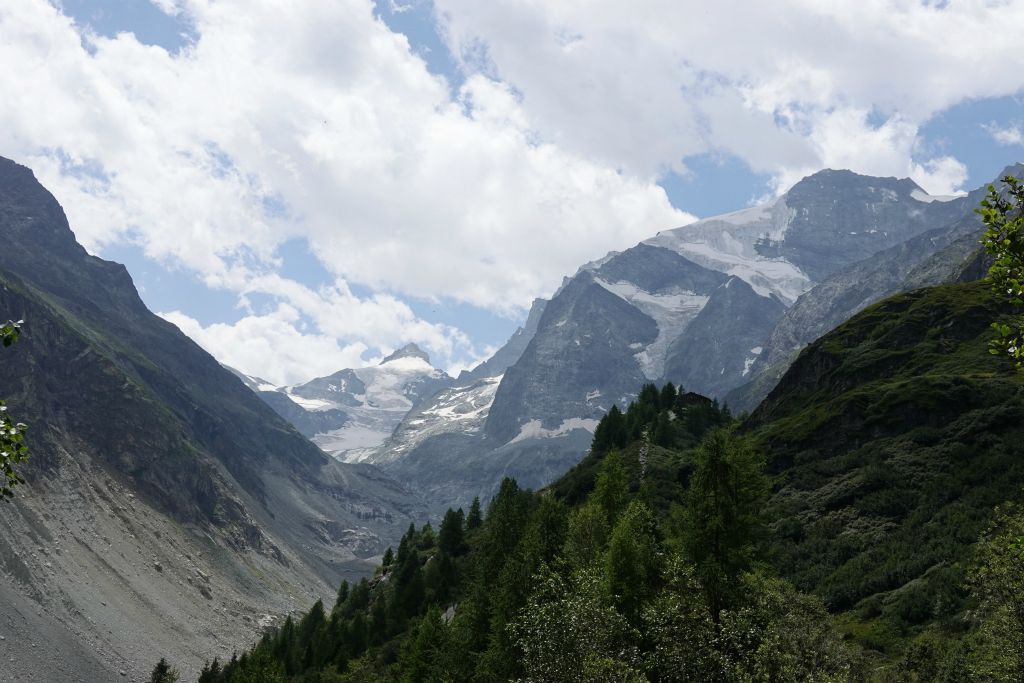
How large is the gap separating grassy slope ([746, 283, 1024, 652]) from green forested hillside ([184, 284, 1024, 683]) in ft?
1.06

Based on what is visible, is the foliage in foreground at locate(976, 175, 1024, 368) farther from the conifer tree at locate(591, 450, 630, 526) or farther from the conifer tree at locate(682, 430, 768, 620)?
the conifer tree at locate(591, 450, 630, 526)

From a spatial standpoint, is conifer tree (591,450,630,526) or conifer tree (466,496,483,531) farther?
conifer tree (466,496,483,531)

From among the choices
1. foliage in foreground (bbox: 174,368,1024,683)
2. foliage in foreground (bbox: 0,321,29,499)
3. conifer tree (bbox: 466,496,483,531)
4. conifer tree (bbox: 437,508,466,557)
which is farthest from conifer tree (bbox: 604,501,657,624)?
conifer tree (bbox: 466,496,483,531)

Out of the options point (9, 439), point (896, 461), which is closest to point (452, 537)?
point (896, 461)

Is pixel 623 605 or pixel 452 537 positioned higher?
pixel 623 605

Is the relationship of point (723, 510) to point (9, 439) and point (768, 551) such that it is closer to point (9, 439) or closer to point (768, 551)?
point (768, 551)

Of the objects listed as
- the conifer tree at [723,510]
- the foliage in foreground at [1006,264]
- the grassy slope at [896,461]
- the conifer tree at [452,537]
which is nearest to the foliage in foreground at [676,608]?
the conifer tree at [723,510]

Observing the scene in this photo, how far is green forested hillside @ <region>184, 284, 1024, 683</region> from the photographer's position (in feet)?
124

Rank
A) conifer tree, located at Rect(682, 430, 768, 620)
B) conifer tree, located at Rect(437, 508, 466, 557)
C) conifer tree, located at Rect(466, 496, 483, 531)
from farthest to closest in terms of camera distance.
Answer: conifer tree, located at Rect(466, 496, 483, 531) → conifer tree, located at Rect(437, 508, 466, 557) → conifer tree, located at Rect(682, 430, 768, 620)

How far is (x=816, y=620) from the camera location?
48094 mm

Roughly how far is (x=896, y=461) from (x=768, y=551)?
6070 cm

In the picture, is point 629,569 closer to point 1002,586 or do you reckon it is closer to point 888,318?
point 1002,586

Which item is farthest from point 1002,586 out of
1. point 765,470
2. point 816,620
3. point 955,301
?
point 955,301

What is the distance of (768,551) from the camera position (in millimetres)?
50188
